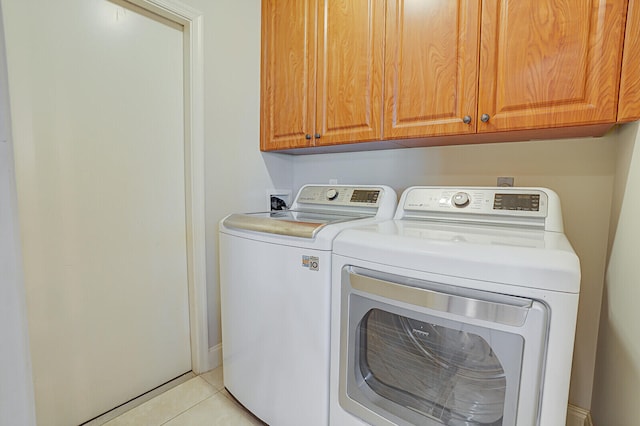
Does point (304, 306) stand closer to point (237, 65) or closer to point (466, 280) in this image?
point (466, 280)

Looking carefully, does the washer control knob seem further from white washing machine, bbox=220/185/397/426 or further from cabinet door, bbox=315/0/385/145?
cabinet door, bbox=315/0/385/145

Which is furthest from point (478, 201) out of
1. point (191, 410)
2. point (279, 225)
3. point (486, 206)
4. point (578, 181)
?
point (191, 410)

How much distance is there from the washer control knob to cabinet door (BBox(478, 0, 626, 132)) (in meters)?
0.28

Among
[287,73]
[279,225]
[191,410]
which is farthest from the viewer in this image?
[287,73]

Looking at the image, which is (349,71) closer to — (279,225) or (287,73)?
(287,73)

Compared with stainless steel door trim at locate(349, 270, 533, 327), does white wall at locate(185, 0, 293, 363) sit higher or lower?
higher

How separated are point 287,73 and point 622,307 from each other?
1804 mm

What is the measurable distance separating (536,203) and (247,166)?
4.96 ft

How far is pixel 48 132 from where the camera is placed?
3.92ft

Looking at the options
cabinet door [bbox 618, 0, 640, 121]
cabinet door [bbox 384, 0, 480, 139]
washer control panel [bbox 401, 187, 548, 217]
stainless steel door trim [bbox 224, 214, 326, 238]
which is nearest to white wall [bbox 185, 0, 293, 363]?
stainless steel door trim [bbox 224, 214, 326, 238]

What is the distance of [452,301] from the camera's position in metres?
0.79

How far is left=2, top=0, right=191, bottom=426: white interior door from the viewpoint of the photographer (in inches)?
46.1

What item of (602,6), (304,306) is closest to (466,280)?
(304,306)

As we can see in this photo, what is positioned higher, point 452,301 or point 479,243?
point 479,243
